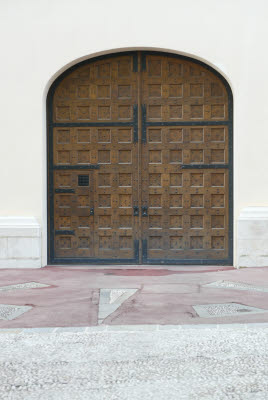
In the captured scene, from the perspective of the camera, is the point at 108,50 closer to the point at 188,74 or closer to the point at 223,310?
the point at 188,74

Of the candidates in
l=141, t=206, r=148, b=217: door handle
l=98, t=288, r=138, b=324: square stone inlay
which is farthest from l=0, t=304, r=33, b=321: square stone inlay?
l=141, t=206, r=148, b=217: door handle

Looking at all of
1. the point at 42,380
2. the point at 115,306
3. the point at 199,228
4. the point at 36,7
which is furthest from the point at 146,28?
the point at 42,380

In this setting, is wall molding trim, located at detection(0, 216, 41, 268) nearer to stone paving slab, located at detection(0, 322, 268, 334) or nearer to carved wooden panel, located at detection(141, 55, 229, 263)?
carved wooden panel, located at detection(141, 55, 229, 263)

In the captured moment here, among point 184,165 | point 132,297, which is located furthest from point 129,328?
point 184,165

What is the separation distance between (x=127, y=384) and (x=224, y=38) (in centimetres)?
777

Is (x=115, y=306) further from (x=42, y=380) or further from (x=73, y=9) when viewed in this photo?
(x=73, y=9)

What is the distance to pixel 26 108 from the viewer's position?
34.9ft

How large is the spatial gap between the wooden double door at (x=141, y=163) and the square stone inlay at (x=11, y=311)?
12.7ft

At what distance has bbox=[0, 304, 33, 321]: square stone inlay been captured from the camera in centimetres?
643

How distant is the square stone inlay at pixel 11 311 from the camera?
→ 253 inches

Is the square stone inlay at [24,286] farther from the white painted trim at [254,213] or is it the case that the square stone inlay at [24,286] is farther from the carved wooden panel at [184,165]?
the white painted trim at [254,213]

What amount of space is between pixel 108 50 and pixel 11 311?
5608 mm

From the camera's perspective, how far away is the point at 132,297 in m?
7.49

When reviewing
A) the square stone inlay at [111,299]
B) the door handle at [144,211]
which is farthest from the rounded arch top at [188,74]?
the square stone inlay at [111,299]
